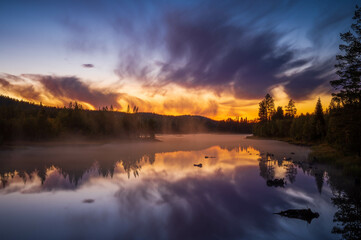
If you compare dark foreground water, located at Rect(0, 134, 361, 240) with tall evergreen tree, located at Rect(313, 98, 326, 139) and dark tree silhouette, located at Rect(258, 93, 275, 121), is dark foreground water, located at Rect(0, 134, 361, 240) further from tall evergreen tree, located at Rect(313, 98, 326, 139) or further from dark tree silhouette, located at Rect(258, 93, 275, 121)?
dark tree silhouette, located at Rect(258, 93, 275, 121)

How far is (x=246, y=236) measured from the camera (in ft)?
48.7

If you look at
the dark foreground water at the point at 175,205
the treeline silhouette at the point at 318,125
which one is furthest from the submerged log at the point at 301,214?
the treeline silhouette at the point at 318,125

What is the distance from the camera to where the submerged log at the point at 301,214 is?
57.2ft

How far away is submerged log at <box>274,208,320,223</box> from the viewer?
Result: 17.4m

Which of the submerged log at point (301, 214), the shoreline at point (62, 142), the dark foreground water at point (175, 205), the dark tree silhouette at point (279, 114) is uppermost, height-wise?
the dark tree silhouette at point (279, 114)

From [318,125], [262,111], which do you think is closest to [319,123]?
[318,125]

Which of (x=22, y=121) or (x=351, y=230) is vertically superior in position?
(x=22, y=121)

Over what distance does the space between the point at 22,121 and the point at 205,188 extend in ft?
280

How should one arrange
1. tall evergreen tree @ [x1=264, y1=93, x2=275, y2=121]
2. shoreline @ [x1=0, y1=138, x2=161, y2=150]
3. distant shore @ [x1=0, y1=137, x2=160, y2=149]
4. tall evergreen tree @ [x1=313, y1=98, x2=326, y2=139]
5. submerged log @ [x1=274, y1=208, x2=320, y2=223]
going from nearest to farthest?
submerged log @ [x1=274, y1=208, x2=320, y2=223] → shoreline @ [x1=0, y1=138, x2=161, y2=150] → distant shore @ [x1=0, y1=137, x2=160, y2=149] → tall evergreen tree @ [x1=313, y1=98, x2=326, y2=139] → tall evergreen tree @ [x1=264, y1=93, x2=275, y2=121]

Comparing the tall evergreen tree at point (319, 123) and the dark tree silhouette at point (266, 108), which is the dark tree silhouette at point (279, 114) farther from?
the tall evergreen tree at point (319, 123)

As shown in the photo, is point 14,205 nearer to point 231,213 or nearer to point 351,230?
point 231,213

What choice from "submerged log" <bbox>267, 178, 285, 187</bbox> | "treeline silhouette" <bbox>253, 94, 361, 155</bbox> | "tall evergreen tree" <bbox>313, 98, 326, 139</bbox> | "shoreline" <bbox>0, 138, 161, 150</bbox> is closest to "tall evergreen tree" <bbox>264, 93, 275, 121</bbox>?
"treeline silhouette" <bbox>253, 94, 361, 155</bbox>

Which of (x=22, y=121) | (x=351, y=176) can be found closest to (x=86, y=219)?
(x=351, y=176)

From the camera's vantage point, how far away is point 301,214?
58.3 ft
